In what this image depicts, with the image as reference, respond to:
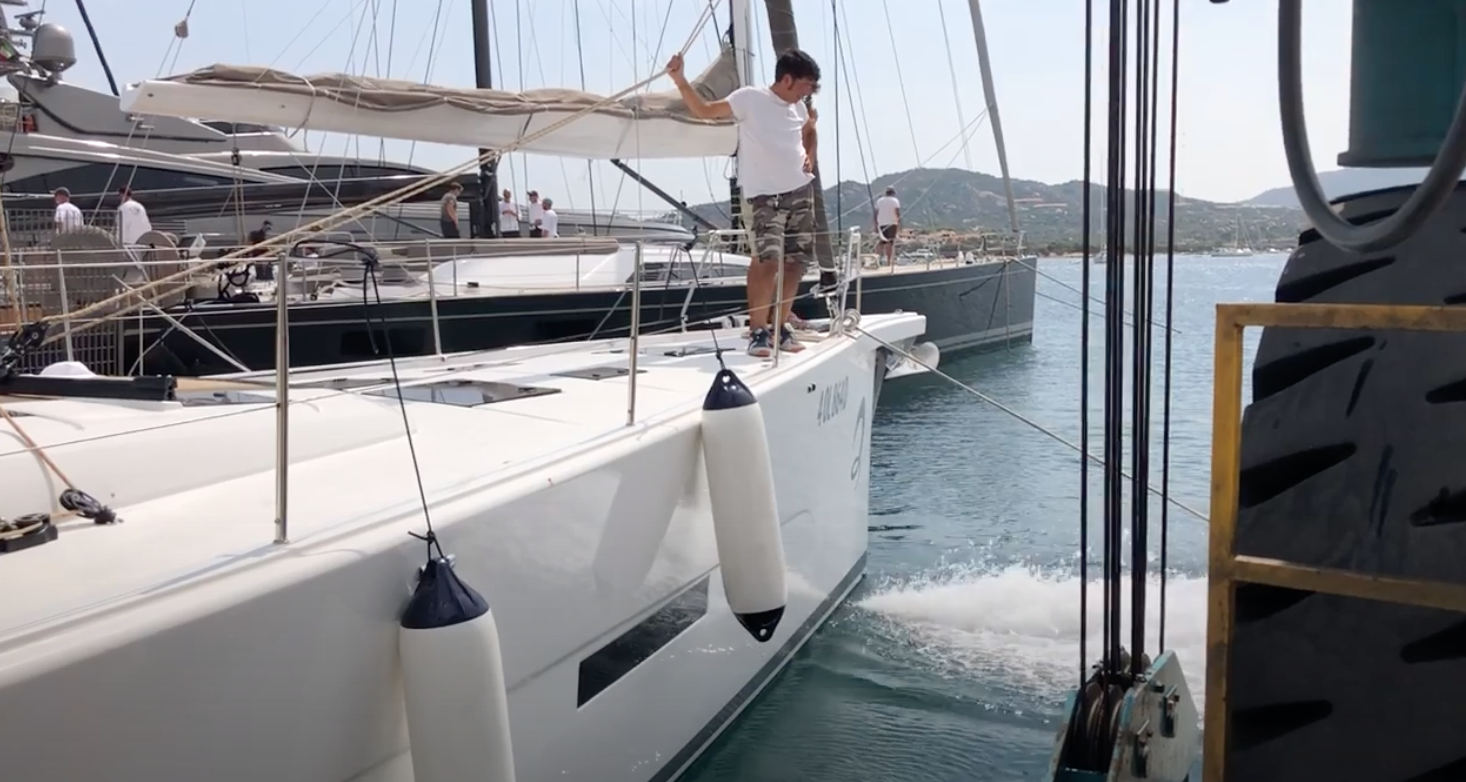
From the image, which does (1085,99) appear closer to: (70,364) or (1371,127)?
(1371,127)

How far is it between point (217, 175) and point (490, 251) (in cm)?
699

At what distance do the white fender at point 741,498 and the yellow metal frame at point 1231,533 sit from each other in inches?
83.5

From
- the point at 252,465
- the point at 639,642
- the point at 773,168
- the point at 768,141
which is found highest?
the point at 768,141

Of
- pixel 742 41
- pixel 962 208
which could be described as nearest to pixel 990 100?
pixel 742 41

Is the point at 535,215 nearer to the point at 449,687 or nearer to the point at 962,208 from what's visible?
the point at 449,687

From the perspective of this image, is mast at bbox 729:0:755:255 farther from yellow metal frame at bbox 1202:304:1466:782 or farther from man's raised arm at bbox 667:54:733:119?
yellow metal frame at bbox 1202:304:1466:782

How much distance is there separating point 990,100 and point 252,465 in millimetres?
11388

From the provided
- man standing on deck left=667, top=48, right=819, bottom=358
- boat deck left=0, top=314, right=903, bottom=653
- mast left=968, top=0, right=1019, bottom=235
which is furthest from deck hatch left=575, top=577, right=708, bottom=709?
mast left=968, top=0, right=1019, bottom=235

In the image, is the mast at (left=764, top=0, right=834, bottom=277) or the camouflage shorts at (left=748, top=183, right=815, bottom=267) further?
the mast at (left=764, top=0, right=834, bottom=277)

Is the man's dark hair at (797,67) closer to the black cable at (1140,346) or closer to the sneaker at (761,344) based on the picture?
the sneaker at (761,344)

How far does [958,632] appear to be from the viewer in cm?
573

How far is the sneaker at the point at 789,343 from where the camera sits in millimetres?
5492

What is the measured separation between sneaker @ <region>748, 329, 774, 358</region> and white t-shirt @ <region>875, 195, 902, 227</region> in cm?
1357

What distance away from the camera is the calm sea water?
4.53 m
